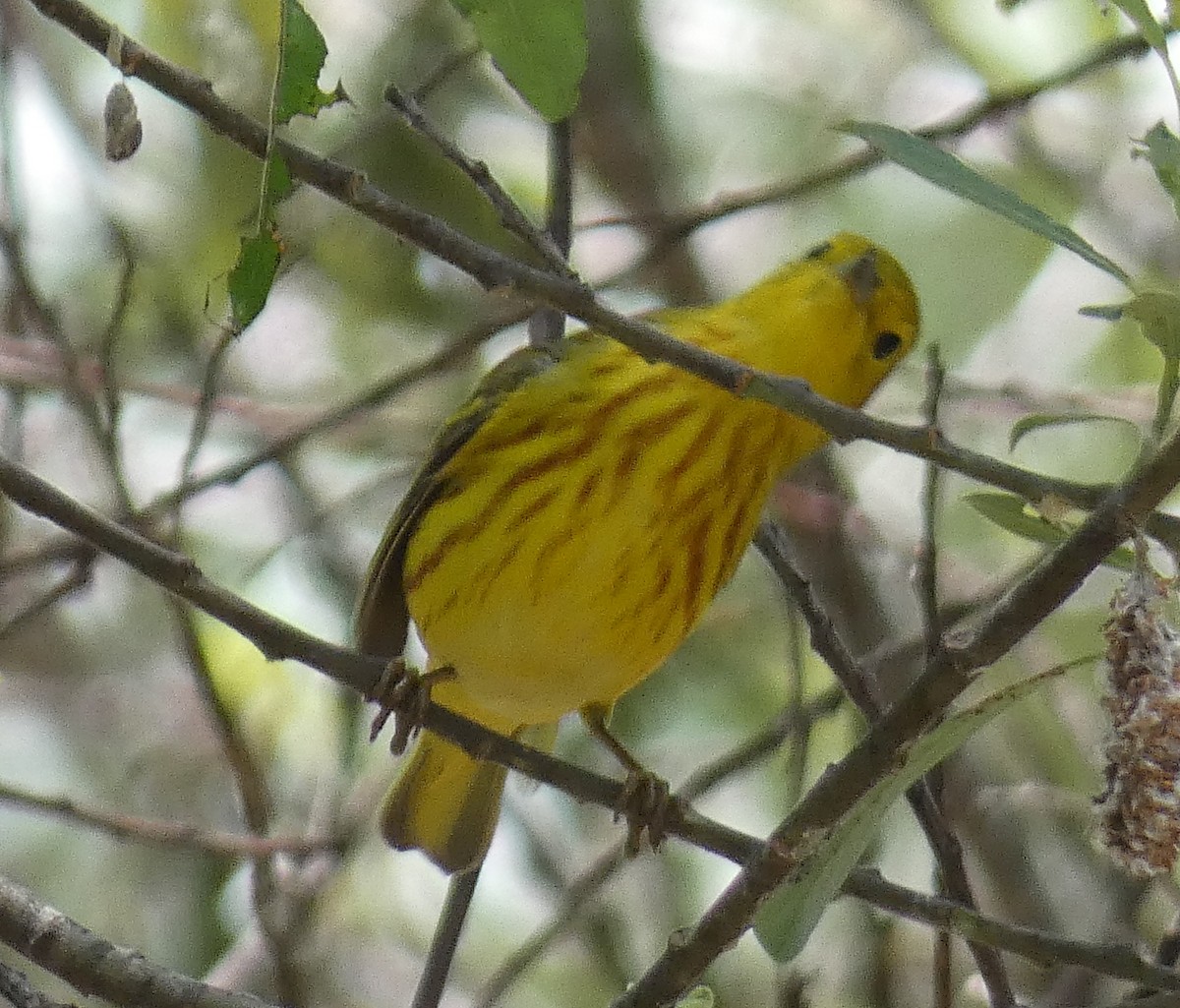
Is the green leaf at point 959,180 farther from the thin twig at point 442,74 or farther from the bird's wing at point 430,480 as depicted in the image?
the thin twig at point 442,74

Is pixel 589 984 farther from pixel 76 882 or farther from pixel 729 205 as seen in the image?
pixel 729 205

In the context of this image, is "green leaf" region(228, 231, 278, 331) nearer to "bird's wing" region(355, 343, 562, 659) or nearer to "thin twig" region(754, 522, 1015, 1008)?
"thin twig" region(754, 522, 1015, 1008)

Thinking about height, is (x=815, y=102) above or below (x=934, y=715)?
above

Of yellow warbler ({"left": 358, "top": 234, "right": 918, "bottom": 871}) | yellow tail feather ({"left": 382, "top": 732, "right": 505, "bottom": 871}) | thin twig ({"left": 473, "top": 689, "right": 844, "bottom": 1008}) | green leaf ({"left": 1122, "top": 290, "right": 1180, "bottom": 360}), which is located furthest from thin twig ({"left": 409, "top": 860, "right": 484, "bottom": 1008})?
green leaf ({"left": 1122, "top": 290, "right": 1180, "bottom": 360})

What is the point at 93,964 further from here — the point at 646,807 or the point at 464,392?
the point at 464,392

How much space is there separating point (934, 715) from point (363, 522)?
Result: 257cm

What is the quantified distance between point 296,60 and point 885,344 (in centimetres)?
125

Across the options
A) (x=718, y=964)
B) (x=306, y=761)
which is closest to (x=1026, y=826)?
(x=718, y=964)

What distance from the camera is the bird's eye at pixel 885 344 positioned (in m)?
2.49

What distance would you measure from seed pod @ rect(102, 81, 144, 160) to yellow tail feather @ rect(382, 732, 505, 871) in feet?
5.00

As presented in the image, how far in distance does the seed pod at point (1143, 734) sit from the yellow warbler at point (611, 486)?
36.4 inches

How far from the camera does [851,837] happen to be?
166 centimetres

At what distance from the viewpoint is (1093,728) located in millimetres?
3301

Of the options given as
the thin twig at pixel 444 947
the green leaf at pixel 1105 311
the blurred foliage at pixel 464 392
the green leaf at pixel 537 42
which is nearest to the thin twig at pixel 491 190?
the green leaf at pixel 537 42
